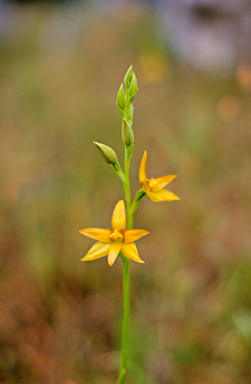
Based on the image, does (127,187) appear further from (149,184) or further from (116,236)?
(116,236)

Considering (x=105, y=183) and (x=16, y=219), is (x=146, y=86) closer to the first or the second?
(x=105, y=183)

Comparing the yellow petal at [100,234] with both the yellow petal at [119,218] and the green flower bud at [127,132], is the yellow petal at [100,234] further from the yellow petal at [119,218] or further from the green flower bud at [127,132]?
the green flower bud at [127,132]

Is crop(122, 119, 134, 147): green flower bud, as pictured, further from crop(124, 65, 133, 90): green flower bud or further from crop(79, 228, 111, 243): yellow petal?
crop(79, 228, 111, 243): yellow petal

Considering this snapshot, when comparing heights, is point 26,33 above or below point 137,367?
above

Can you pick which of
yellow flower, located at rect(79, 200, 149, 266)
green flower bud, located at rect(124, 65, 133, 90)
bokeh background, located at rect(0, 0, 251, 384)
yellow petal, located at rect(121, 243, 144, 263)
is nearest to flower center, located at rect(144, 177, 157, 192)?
yellow flower, located at rect(79, 200, 149, 266)

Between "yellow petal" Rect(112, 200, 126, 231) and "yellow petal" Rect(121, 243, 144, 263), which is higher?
"yellow petal" Rect(112, 200, 126, 231)

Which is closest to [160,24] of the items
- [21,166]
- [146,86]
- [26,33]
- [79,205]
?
[146,86]

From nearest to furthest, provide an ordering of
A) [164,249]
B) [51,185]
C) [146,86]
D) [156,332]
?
[156,332] → [164,249] → [51,185] → [146,86]

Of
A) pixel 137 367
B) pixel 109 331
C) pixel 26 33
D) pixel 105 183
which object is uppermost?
pixel 26 33

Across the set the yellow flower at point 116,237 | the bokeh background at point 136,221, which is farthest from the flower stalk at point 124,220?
the bokeh background at point 136,221
